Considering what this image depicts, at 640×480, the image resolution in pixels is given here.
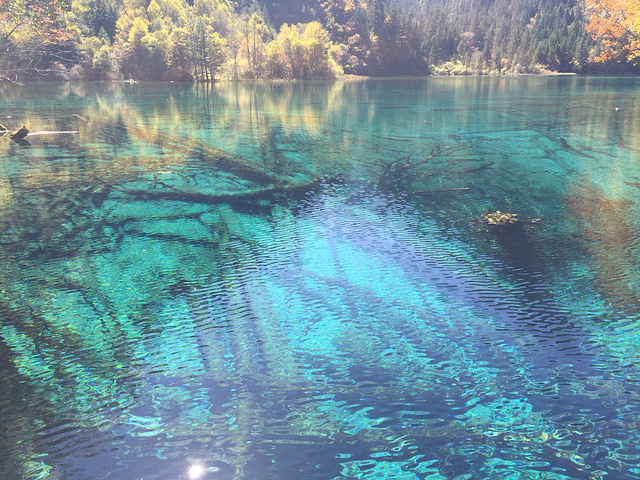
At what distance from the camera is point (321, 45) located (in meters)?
92.5

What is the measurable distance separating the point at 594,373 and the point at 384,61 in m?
125

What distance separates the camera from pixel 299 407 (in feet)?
16.9

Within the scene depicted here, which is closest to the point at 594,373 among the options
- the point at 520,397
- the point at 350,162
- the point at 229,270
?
the point at 520,397

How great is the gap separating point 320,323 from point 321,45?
94.8m

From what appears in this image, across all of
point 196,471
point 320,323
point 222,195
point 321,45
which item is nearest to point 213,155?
point 222,195

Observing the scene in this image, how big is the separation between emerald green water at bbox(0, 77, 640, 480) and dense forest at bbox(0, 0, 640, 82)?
48852 millimetres

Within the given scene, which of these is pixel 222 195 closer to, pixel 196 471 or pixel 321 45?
Result: pixel 196 471

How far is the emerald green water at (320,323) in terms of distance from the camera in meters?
4.55

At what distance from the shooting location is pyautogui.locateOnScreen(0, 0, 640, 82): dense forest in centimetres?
8025

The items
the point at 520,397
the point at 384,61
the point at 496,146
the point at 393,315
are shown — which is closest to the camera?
the point at 520,397

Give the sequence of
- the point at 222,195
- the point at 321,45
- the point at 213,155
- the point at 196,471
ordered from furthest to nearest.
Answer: the point at 321,45 → the point at 213,155 → the point at 222,195 → the point at 196,471

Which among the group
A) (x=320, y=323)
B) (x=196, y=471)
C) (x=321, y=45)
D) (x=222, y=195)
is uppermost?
(x=321, y=45)

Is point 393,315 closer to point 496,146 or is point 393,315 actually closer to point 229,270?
point 229,270

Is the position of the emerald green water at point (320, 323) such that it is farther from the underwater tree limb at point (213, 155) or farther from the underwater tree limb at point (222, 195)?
the underwater tree limb at point (213, 155)
